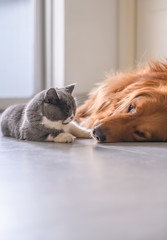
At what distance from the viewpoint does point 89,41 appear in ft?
13.4

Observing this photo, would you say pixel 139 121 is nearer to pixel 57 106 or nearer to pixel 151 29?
pixel 57 106

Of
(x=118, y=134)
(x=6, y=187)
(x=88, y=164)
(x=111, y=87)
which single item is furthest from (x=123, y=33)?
(x=6, y=187)

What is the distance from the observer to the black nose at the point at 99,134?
2.06 meters

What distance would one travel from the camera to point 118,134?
6.83 feet

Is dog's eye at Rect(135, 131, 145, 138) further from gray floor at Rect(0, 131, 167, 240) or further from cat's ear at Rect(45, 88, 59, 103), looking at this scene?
cat's ear at Rect(45, 88, 59, 103)

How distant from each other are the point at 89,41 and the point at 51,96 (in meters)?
2.13

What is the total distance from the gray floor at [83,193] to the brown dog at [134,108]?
0.16 m

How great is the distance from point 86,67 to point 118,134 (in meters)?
2.10

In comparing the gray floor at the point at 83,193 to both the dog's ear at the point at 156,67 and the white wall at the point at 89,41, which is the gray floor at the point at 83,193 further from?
the white wall at the point at 89,41

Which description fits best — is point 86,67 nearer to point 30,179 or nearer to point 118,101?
point 118,101

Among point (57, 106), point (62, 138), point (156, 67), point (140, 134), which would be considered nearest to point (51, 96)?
point (57, 106)

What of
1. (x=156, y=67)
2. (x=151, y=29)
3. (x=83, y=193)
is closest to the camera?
(x=83, y=193)

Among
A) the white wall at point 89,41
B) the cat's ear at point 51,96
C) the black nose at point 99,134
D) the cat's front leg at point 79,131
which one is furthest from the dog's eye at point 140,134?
the white wall at point 89,41

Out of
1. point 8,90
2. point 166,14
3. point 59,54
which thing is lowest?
point 8,90
